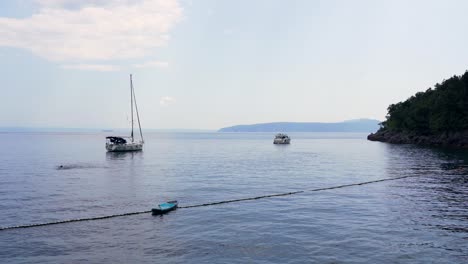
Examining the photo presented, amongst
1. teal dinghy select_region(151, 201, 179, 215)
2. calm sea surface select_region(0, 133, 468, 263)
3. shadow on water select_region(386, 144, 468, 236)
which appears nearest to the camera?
calm sea surface select_region(0, 133, 468, 263)

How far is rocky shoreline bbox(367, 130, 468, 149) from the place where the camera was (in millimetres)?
118312

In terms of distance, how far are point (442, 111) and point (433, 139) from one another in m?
17.7

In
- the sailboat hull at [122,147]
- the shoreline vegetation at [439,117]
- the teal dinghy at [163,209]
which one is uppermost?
the shoreline vegetation at [439,117]

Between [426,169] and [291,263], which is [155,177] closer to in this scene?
[291,263]

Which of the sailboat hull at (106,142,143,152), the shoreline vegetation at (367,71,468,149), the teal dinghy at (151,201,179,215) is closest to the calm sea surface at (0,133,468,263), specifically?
the teal dinghy at (151,201,179,215)

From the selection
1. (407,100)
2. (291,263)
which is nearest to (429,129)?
(407,100)

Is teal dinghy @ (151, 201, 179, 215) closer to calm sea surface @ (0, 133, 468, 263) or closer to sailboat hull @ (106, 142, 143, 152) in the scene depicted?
calm sea surface @ (0, 133, 468, 263)

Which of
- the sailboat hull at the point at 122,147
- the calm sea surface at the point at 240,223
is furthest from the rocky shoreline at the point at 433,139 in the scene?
the sailboat hull at the point at 122,147

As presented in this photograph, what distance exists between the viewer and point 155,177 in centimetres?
5709

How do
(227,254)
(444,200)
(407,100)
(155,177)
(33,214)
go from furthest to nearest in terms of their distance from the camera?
(407,100) < (155,177) < (444,200) < (33,214) < (227,254)

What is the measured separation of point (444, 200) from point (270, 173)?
29176 millimetres

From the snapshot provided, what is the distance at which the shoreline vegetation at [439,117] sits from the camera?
392 ft

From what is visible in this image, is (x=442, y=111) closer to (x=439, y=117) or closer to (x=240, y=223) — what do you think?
(x=439, y=117)

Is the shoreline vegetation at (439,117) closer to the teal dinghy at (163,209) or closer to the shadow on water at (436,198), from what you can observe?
the shadow on water at (436,198)
